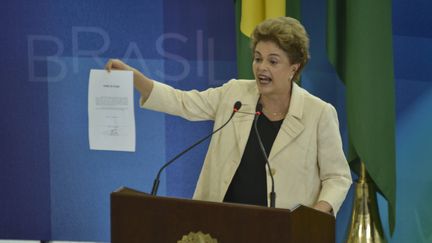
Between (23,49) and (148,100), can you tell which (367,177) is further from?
(23,49)

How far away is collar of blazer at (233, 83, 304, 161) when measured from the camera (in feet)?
8.18

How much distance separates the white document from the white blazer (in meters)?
0.33

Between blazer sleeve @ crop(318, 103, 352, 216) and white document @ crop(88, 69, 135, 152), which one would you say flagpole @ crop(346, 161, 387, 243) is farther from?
white document @ crop(88, 69, 135, 152)

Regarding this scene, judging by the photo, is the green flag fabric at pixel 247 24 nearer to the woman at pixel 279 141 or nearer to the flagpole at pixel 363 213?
the flagpole at pixel 363 213

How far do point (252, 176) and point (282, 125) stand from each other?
22 cm

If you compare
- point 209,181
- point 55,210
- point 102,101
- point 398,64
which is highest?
point 398,64

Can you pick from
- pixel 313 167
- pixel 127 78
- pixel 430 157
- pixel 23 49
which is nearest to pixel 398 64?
pixel 430 157

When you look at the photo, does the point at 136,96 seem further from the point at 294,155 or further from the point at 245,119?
the point at 294,155

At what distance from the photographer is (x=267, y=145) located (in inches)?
99.0

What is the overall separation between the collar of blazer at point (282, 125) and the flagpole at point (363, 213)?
1.08m

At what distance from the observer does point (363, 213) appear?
3531mm

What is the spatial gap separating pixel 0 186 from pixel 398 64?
8.15 feet

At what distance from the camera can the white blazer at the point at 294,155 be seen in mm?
2488

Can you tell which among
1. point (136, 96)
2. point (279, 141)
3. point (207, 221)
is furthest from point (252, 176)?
point (136, 96)
